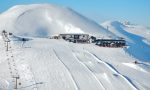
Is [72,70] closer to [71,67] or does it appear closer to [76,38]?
[71,67]

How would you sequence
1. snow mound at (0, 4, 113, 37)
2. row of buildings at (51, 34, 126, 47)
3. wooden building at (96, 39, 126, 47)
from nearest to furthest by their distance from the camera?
wooden building at (96, 39, 126, 47) → row of buildings at (51, 34, 126, 47) → snow mound at (0, 4, 113, 37)

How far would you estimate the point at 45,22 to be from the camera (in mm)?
76188

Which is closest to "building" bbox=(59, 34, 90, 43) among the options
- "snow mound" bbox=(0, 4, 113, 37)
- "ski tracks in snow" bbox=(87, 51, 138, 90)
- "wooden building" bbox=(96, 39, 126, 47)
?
"wooden building" bbox=(96, 39, 126, 47)

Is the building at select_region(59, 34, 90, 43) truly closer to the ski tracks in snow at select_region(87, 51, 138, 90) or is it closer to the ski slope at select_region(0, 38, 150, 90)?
the ski slope at select_region(0, 38, 150, 90)

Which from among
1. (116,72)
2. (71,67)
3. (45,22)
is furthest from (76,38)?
(45,22)

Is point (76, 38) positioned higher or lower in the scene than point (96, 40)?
higher

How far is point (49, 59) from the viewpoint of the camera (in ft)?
112

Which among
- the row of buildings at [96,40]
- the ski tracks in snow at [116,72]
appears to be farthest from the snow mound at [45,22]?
the ski tracks in snow at [116,72]

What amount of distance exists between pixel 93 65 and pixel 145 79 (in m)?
4.58

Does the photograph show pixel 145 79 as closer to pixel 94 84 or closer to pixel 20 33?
pixel 94 84

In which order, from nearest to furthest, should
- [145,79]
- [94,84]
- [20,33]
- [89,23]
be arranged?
1. [94,84]
2. [145,79]
3. [20,33]
4. [89,23]

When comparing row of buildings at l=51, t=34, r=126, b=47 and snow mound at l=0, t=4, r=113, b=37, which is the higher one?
snow mound at l=0, t=4, r=113, b=37

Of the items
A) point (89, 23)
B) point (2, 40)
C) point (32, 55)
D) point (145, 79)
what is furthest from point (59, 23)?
point (145, 79)

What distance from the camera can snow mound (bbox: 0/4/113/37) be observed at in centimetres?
6977
